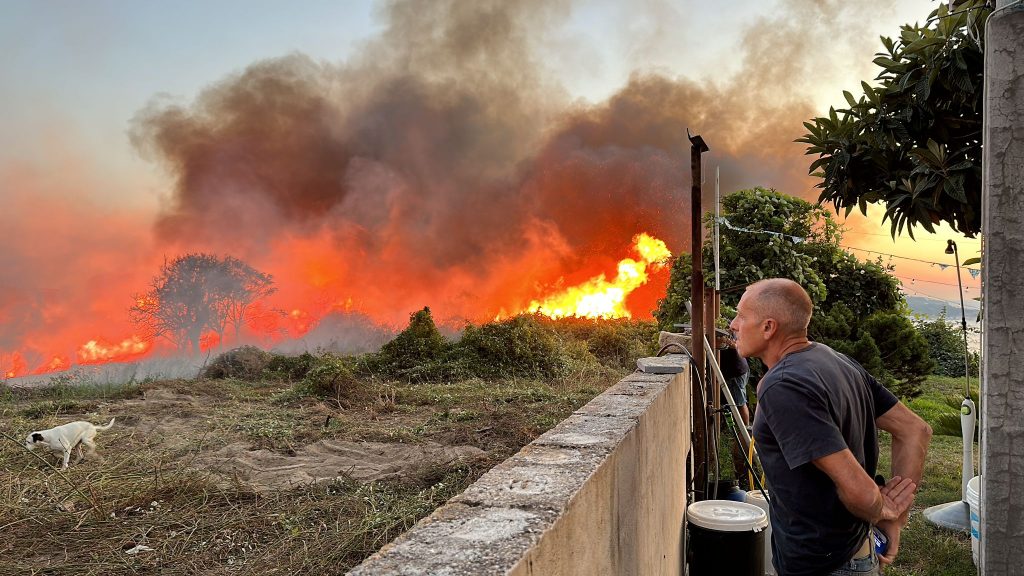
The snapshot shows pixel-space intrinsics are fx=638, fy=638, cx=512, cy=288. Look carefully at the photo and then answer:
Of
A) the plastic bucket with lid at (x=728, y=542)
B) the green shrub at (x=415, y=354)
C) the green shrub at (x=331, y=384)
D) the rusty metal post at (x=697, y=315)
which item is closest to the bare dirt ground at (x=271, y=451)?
the green shrub at (x=331, y=384)

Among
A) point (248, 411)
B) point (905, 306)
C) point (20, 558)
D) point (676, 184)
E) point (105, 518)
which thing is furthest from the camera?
point (676, 184)

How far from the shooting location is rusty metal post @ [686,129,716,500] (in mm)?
4594

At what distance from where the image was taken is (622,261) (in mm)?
16250

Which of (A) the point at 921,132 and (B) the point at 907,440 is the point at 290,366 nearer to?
(A) the point at 921,132

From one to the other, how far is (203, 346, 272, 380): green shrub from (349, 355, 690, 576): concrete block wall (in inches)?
511

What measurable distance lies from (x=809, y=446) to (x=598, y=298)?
16490mm

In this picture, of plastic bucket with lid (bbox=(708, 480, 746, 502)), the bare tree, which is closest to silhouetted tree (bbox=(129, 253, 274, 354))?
the bare tree

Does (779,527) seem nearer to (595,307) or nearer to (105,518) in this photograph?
(105,518)

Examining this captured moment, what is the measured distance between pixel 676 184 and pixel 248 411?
1147 cm

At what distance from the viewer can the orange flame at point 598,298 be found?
53.5 ft

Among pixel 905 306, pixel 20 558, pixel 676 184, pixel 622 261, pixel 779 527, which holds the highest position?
pixel 676 184

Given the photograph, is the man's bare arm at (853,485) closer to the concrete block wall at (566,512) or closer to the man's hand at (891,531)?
the man's hand at (891,531)

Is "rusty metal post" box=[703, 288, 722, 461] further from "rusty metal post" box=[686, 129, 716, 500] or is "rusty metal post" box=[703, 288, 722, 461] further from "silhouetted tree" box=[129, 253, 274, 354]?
"silhouetted tree" box=[129, 253, 274, 354]

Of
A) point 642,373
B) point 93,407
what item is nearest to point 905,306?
point 642,373
